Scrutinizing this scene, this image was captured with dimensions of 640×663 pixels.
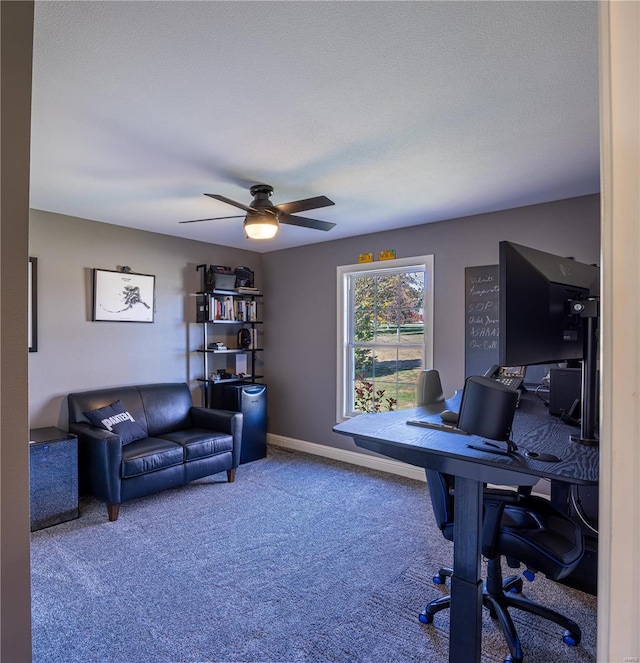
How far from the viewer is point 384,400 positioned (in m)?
4.44

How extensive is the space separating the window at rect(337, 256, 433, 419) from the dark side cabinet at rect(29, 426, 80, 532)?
261 cm

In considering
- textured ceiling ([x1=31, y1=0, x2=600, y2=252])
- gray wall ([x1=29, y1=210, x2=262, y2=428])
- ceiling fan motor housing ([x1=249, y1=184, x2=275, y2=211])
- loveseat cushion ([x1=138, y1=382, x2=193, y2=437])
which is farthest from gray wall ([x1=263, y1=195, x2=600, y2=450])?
ceiling fan motor housing ([x1=249, y1=184, x2=275, y2=211])

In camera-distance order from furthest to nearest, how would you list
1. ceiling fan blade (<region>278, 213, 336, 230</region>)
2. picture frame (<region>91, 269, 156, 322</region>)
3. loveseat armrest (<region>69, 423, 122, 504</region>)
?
picture frame (<region>91, 269, 156, 322</region>) < loveseat armrest (<region>69, 423, 122, 504</region>) < ceiling fan blade (<region>278, 213, 336, 230</region>)

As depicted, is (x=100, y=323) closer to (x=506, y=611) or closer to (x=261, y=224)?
(x=261, y=224)

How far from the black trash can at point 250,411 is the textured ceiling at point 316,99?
219cm

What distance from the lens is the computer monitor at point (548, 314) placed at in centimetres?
136

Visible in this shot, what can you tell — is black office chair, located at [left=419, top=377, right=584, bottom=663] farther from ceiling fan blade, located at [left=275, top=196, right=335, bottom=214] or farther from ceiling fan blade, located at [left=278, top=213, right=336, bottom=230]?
ceiling fan blade, located at [left=278, top=213, right=336, bottom=230]

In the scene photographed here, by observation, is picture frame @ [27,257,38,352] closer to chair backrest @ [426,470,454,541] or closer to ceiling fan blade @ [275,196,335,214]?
ceiling fan blade @ [275,196,335,214]

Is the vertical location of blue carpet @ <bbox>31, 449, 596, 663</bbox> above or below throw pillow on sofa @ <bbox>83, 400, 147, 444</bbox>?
below

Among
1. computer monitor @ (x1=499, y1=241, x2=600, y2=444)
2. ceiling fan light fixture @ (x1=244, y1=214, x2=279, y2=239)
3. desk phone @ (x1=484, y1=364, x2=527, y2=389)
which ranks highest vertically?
ceiling fan light fixture @ (x1=244, y1=214, x2=279, y2=239)

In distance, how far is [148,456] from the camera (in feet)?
10.9

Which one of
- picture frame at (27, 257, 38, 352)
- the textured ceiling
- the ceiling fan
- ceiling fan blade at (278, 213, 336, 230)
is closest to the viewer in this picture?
the textured ceiling

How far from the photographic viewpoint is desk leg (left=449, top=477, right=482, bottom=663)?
1.52 meters

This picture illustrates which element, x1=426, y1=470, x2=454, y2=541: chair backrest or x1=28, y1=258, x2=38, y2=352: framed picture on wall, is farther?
x1=28, y1=258, x2=38, y2=352: framed picture on wall
